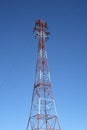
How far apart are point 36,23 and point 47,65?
317 inches

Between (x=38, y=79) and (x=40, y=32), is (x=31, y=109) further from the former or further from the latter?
(x=40, y=32)

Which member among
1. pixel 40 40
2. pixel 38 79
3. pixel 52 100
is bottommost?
pixel 52 100

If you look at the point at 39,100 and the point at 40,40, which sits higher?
the point at 40,40

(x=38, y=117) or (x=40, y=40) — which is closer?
(x=38, y=117)

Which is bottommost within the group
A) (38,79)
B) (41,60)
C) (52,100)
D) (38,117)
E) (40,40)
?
(38,117)

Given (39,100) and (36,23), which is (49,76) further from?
(36,23)

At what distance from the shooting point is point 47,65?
52.9m

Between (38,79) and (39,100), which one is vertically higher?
(38,79)

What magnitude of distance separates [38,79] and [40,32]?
8.84 m

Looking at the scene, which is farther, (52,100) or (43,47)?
(43,47)

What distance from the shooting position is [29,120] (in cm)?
5031

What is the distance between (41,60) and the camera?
173ft

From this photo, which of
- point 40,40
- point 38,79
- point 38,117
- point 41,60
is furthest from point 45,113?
point 40,40

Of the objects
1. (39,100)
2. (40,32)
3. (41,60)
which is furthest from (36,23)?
(39,100)
